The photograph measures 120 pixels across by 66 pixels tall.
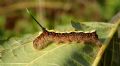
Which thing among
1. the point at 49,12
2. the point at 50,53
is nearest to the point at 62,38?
the point at 50,53

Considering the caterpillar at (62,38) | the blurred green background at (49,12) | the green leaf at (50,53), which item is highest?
the caterpillar at (62,38)

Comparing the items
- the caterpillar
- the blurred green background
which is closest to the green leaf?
the caterpillar

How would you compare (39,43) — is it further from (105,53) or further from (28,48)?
(105,53)

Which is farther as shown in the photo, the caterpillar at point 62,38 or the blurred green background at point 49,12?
the blurred green background at point 49,12

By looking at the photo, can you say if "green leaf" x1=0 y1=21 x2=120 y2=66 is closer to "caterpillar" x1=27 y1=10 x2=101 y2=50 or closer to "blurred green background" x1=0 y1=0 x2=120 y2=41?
"caterpillar" x1=27 y1=10 x2=101 y2=50

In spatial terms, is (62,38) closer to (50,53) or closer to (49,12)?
(50,53)

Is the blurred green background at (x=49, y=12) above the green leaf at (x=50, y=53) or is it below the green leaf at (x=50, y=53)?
below

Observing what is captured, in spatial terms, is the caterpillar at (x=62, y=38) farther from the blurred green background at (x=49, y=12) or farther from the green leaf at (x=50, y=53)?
the blurred green background at (x=49, y=12)

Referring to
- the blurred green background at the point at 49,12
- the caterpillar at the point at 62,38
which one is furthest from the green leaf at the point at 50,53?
the blurred green background at the point at 49,12
